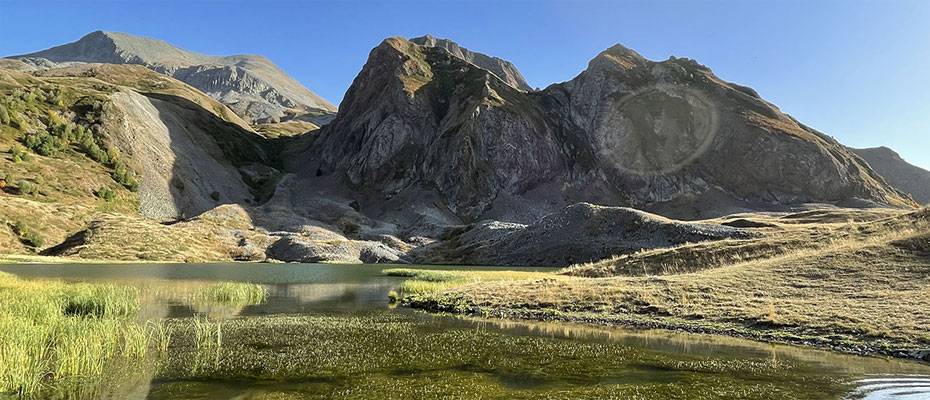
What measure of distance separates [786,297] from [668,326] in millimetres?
9671

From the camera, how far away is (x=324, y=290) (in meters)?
51.7

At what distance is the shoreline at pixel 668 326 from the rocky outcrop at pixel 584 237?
7843 centimetres

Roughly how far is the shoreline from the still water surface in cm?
122

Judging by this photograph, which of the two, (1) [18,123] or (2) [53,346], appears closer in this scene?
(2) [53,346]

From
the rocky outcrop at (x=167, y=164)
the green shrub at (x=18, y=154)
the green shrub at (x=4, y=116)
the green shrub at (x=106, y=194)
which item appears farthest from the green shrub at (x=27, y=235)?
the green shrub at (x=4, y=116)

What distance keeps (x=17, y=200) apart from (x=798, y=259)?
14334 cm

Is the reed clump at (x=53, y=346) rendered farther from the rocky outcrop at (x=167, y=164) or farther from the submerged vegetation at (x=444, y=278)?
the rocky outcrop at (x=167, y=164)

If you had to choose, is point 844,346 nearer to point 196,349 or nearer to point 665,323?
point 665,323

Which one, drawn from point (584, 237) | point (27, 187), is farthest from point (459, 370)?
point (27, 187)

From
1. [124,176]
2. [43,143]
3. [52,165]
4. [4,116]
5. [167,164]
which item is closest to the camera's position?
[52,165]

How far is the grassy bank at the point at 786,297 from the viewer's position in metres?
25.0

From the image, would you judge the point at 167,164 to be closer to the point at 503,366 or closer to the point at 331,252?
the point at 331,252

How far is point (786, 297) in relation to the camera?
3225 centimetres

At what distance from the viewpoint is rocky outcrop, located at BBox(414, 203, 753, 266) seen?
109m
